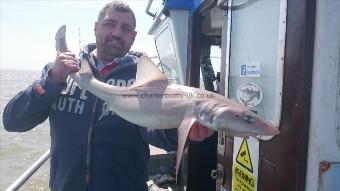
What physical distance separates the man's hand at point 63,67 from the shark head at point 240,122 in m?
1.21

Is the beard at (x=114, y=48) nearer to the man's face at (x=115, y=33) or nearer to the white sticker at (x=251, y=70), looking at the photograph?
the man's face at (x=115, y=33)

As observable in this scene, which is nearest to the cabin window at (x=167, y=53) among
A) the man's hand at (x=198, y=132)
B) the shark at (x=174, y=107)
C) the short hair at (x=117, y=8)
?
the short hair at (x=117, y=8)

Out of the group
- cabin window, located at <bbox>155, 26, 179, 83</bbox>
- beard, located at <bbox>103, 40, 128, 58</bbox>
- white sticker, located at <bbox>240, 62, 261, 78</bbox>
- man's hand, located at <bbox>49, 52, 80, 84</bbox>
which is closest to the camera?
man's hand, located at <bbox>49, 52, 80, 84</bbox>

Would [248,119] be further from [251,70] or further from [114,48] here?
[114,48]

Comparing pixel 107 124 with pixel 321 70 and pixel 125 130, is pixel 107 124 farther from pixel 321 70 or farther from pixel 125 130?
pixel 321 70

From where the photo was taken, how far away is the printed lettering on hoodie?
116 inches

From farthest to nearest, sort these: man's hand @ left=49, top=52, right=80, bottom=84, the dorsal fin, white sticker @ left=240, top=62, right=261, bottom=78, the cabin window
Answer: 1. the cabin window
2. white sticker @ left=240, top=62, right=261, bottom=78
3. man's hand @ left=49, top=52, right=80, bottom=84
4. the dorsal fin

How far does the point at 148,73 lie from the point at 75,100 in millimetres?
911

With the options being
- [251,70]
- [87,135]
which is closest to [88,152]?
[87,135]

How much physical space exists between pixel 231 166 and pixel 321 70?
1.52 meters

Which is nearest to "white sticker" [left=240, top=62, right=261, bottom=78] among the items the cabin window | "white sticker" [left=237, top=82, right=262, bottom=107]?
"white sticker" [left=237, top=82, right=262, bottom=107]

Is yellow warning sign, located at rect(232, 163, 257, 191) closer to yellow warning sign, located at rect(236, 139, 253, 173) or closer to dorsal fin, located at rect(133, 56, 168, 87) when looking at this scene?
yellow warning sign, located at rect(236, 139, 253, 173)

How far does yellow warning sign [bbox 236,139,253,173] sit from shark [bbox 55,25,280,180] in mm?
1015

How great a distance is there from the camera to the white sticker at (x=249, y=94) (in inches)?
109
